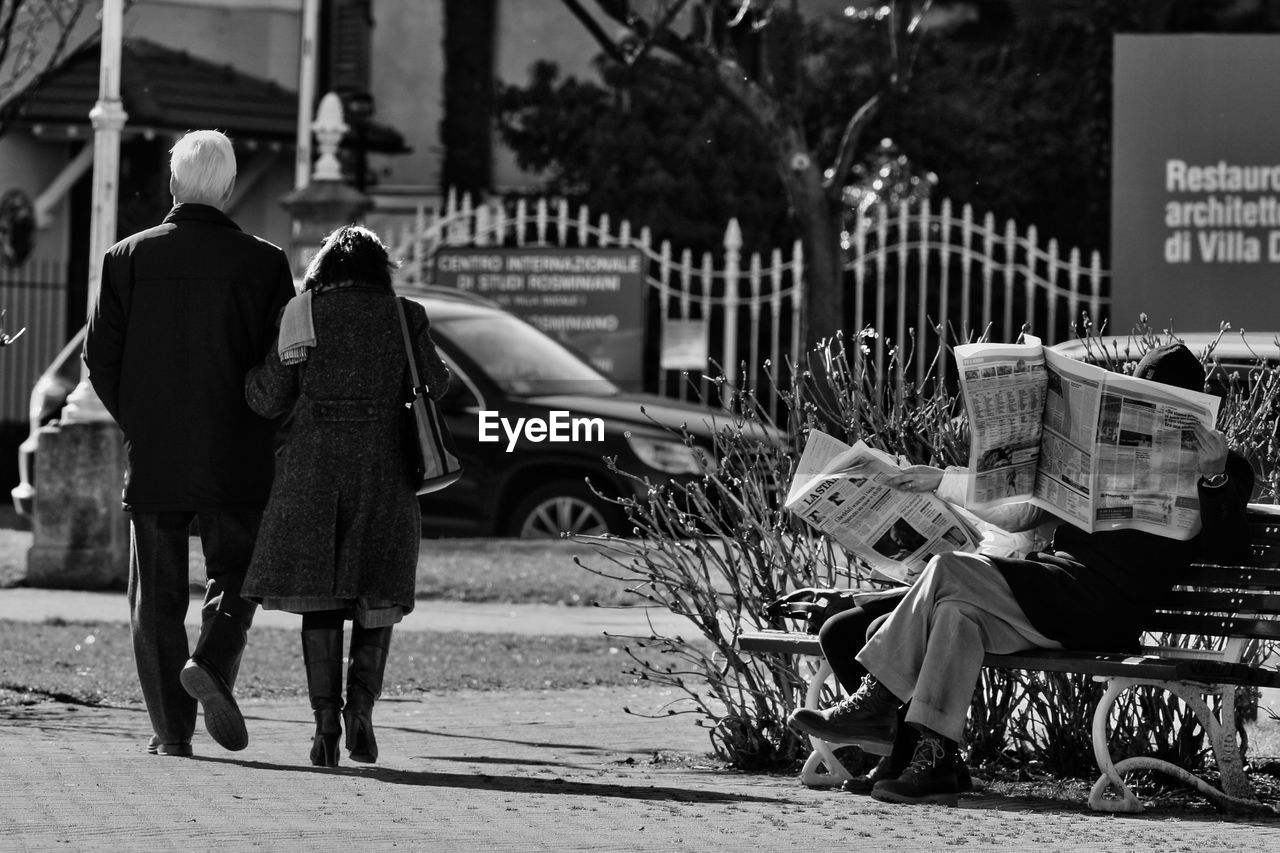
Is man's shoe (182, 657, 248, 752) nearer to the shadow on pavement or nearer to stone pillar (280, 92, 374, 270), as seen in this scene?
the shadow on pavement

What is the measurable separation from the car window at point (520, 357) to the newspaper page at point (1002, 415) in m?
7.50

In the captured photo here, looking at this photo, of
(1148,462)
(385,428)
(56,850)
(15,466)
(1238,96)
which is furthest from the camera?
(15,466)

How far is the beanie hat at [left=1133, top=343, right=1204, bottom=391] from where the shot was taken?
563 centimetres

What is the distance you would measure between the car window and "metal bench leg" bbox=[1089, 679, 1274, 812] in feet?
25.1

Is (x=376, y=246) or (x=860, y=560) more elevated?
(x=376, y=246)

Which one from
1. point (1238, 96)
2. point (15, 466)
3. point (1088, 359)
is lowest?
point (15, 466)

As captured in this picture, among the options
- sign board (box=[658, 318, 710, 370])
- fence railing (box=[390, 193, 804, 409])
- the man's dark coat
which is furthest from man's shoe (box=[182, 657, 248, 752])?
sign board (box=[658, 318, 710, 370])

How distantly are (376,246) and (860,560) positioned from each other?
5.69ft

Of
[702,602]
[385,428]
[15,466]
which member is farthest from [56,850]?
[15,466]

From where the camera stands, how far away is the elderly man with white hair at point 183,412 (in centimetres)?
627

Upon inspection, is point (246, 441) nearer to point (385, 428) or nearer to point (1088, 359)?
point (385, 428)

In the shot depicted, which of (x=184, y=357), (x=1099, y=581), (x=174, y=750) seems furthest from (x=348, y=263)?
(x=1099, y=581)

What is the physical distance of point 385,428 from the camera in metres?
6.20

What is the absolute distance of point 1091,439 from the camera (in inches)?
219
